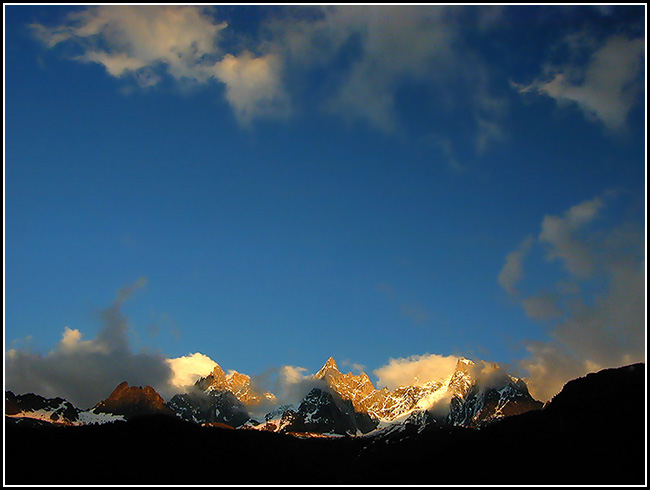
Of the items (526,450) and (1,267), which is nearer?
(1,267)

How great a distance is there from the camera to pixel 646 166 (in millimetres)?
78500

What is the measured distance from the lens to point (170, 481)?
17588cm

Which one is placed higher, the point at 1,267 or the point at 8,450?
the point at 1,267

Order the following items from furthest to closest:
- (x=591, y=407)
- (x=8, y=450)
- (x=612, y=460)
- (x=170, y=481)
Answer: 1. (x=591, y=407)
2. (x=8, y=450)
3. (x=170, y=481)
4. (x=612, y=460)

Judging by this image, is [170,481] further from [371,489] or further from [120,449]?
[371,489]

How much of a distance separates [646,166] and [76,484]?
178726mm

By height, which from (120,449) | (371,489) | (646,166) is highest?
(646,166)

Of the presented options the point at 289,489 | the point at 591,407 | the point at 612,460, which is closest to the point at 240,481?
the point at 289,489

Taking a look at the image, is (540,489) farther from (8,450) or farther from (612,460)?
(8,450)

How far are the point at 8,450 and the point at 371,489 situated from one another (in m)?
130

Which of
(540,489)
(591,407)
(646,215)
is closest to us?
(646,215)

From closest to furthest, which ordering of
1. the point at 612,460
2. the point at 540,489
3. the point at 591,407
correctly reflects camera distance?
1. the point at 540,489
2. the point at 612,460
3. the point at 591,407

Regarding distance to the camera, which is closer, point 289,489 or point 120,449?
point 289,489

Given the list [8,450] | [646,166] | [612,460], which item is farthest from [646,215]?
[8,450]
